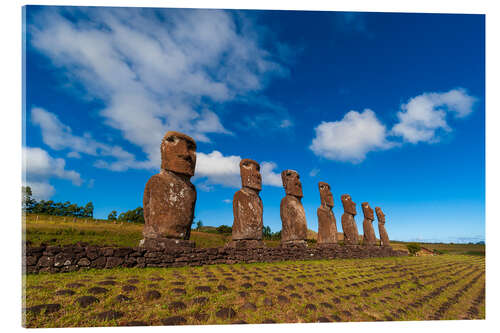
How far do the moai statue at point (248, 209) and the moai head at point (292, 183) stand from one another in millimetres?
2409

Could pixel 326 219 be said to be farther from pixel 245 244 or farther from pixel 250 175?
pixel 245 244

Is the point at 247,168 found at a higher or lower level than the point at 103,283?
higher

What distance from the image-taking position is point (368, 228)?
21.2 meters

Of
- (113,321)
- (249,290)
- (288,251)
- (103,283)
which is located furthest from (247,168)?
(113,321)

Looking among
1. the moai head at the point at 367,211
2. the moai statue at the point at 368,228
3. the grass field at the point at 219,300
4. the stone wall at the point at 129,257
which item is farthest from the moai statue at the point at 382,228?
the grass field at the point at 219,300

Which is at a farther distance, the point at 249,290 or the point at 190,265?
the point at 190,265

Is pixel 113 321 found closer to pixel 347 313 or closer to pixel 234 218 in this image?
pixel 347 313

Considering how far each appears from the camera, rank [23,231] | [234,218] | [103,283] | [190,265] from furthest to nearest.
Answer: [234,218]
[190,265]
[103,283]
[23,231]

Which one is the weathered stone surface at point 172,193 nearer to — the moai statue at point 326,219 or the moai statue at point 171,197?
the moai statue at point 171,197

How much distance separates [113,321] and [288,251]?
878 cm

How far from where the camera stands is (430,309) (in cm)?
491

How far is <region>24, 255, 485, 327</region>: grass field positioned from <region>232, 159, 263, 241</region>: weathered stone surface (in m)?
3.90

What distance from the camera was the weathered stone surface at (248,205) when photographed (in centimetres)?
1041

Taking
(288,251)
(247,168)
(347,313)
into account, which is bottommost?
(288,251)
